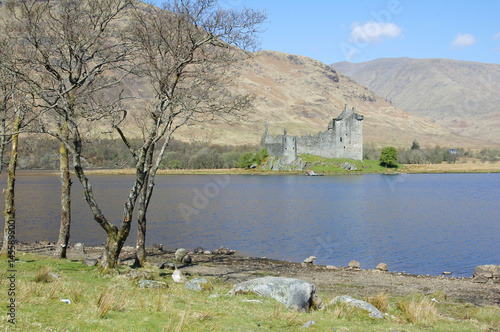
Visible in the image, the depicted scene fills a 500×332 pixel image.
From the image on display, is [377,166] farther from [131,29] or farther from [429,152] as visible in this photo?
[131,29]

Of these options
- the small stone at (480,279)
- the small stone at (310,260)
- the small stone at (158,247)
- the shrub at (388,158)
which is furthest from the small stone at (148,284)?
the shrub at (388,158)

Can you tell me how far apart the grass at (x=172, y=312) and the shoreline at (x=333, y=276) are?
2.78 m

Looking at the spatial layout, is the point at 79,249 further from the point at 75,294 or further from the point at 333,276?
the point at 75,294

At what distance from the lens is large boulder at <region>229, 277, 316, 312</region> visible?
1006 cm

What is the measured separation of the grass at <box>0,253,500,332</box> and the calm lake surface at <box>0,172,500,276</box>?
9911 millimetres

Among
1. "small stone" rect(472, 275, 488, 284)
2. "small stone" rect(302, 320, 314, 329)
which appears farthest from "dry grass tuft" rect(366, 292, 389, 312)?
"small stone" rect(472, 275, 488, 284)

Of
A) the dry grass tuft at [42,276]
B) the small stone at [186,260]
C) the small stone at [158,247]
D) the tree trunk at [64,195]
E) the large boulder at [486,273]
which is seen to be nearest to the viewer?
the dry grass tuft at [42,276]

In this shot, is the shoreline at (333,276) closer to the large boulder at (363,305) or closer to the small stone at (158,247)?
the small stone at (158,247)

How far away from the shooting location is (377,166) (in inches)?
3735

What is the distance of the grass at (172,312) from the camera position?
23.8ft

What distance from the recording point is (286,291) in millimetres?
10297

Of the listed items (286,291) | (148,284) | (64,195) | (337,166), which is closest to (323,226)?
(64,195)

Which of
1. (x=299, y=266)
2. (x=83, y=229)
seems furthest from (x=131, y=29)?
(x=83, y=229)

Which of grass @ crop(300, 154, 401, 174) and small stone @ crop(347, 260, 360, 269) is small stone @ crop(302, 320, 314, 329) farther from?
grass @ crop(300, 154, 401, 174)
